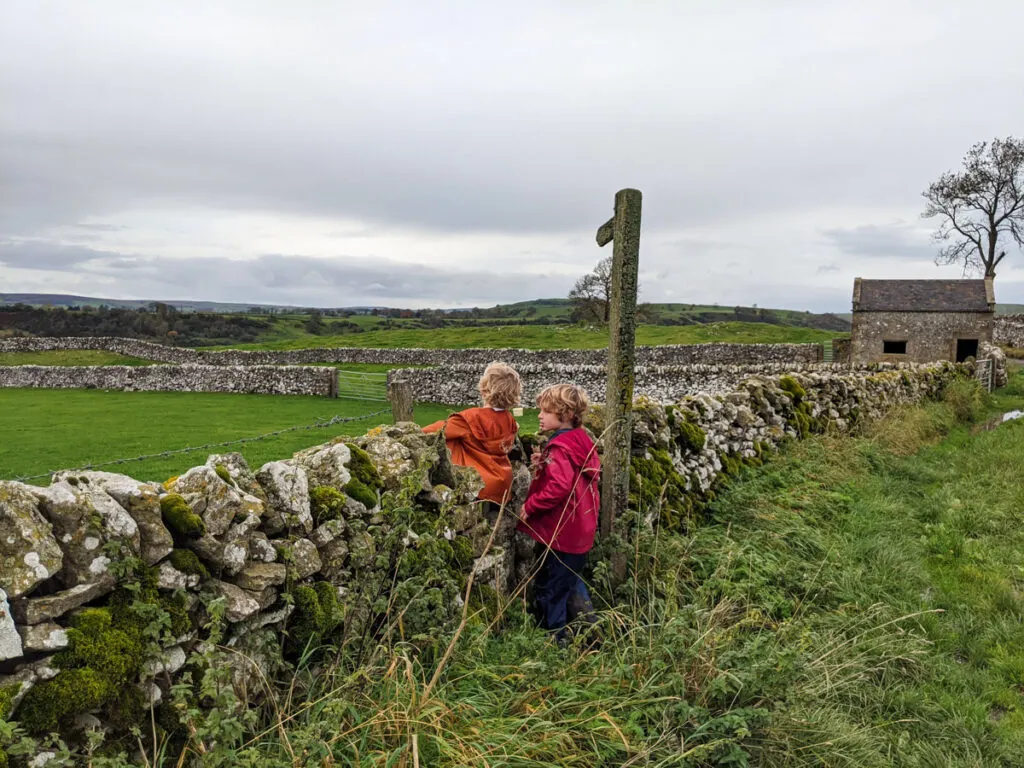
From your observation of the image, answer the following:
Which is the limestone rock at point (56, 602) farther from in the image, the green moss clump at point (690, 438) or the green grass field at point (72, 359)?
the green grass field at point (72, 359)

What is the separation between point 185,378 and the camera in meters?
28.0

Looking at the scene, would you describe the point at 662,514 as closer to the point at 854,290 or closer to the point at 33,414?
the point at 33,414

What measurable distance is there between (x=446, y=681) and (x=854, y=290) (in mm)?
37353

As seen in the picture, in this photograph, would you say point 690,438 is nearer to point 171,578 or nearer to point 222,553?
point 222,553

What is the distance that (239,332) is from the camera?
7300 cm

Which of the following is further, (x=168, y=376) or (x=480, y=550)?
(x=168, y=376)

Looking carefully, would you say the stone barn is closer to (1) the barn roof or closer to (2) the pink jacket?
(1) the barn roof

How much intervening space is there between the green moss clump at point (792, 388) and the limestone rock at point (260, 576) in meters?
9.47

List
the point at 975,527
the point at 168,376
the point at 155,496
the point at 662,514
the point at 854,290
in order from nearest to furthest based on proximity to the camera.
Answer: the point at 155,496
the point at 662,514
the point at 975,527
the point at 168,376
the point at 854,290

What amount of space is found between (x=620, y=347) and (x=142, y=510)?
346 cm

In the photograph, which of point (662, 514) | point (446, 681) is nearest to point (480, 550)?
point (446, 681)

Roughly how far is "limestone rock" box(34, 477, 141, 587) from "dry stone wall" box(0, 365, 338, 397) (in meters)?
23.4

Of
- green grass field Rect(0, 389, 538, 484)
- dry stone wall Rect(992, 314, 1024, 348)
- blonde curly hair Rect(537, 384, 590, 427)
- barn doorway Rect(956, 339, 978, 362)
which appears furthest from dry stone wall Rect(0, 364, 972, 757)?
dry stone wall Rect(992, 314, 1024, 348)

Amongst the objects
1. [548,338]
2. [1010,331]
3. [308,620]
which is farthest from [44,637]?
[1010,331]
